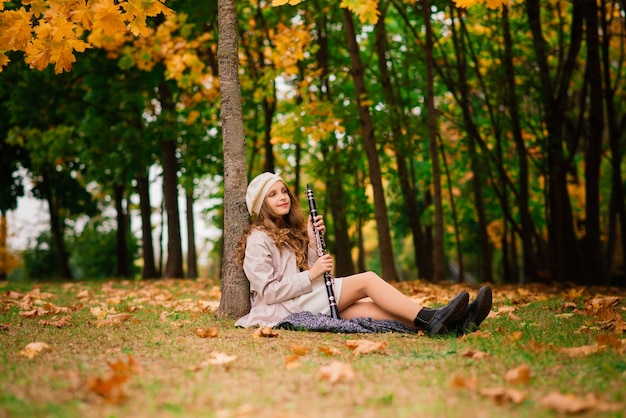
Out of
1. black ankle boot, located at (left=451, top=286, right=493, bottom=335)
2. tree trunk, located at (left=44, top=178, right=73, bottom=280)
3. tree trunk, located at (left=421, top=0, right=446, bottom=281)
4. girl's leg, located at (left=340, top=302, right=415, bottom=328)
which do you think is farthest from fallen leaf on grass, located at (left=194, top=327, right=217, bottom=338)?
tree trunk, located at (left=44, top=178, right=73, bottom=280)

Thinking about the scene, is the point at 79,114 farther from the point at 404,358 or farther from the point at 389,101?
the point at 404,358

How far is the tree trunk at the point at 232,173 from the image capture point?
5.96 metres

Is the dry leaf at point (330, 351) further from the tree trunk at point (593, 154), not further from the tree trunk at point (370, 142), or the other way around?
the tree trunk at point (593, 154)

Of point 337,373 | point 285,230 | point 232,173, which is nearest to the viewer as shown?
point 337,373

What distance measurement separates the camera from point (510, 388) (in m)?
3.07

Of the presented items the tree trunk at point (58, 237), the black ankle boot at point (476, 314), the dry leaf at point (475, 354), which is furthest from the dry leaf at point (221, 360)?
the tree trunk at point (58, 237)

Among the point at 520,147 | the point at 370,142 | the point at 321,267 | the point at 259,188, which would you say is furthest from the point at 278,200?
the point at 520,147

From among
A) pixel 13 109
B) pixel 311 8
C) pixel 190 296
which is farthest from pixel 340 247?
pixel 13 109

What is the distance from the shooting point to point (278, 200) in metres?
5.74

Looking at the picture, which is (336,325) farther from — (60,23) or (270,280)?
(60,23)

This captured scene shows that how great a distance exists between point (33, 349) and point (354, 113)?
8800 millimetres

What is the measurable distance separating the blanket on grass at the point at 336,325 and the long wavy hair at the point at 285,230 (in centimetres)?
61

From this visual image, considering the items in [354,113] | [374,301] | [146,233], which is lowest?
[374,301]

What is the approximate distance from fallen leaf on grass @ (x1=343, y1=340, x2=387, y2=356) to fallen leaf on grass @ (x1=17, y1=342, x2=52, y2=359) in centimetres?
199
